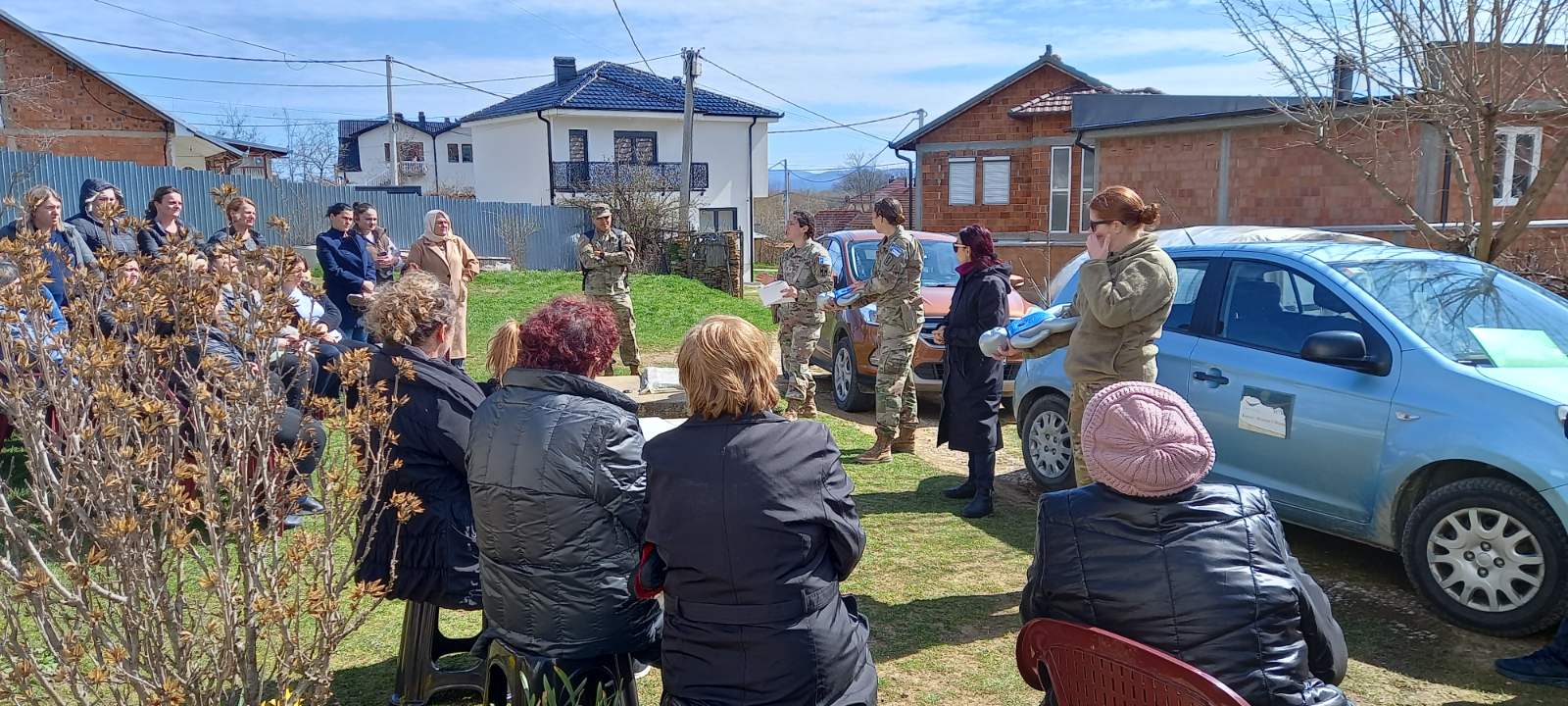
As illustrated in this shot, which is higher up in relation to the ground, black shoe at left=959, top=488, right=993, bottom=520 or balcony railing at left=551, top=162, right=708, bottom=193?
balcony railing at left=551, top=162, right=708, bottom=193

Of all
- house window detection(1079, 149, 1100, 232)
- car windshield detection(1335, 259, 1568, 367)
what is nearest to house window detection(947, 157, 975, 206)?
house window detection(1079, 149, 1100, 232)

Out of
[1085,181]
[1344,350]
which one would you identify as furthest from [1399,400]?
[1085,181]

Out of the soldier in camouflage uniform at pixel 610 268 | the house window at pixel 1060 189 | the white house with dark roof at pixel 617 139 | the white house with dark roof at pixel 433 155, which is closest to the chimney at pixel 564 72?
the white house with dark roof at pixel 617 139

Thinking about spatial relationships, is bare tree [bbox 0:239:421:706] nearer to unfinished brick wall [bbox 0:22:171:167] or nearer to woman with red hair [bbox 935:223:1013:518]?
woman with red hair [bbox 935:223:1013:518]

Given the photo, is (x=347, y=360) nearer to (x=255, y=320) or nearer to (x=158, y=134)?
(x=255, y=320)

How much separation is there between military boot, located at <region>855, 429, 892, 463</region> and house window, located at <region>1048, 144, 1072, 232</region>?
17.5 meters

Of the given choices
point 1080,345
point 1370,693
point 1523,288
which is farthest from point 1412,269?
point 1370,693

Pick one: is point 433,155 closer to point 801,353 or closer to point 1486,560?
point 801,353

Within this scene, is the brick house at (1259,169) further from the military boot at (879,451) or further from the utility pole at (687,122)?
the utility pole at (687,122)

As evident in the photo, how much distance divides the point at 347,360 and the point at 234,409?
0.28m

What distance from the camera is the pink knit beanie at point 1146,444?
232cm

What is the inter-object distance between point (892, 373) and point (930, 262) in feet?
11.6

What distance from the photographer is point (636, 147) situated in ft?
129

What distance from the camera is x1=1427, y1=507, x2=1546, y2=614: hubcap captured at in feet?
13.2
